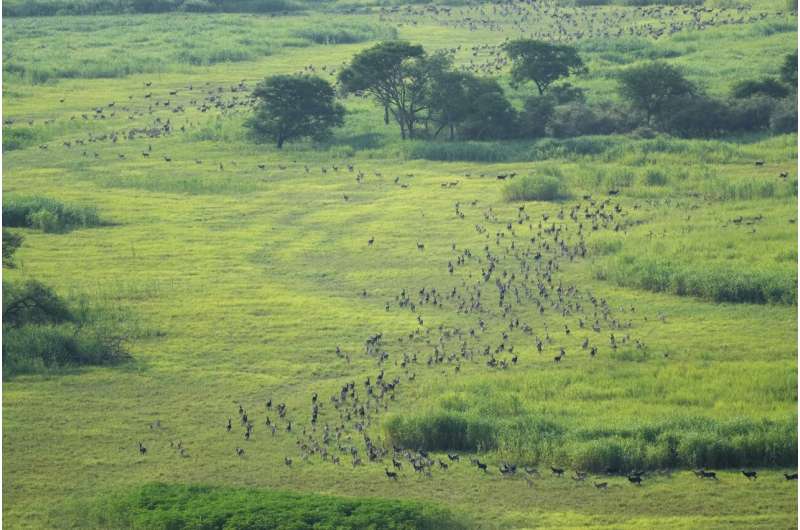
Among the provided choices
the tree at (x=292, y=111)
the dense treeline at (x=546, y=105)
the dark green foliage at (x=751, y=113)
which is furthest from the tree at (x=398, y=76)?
the dark green foliage at (x=751, y=113)

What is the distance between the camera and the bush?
5622 centimetres

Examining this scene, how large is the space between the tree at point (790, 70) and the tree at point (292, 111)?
21.3 metres

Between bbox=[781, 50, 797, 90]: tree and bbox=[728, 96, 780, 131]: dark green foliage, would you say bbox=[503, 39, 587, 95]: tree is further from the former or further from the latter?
bbox=[728, 96, 780, 131]: dark green foliage

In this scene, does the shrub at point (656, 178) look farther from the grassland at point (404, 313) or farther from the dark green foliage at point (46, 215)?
the dark green foliage at point (46, 215)

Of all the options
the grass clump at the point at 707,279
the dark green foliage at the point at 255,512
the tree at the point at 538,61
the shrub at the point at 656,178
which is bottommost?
the dark green foliage at the point at 255,512

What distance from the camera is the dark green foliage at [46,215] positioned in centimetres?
5288

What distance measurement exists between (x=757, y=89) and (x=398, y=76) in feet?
54.6

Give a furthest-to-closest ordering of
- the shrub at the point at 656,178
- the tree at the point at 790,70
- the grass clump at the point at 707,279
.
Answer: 1. the tree at the point at 790,70
2. the shrub at the point at 656,178
3. the grass clump at the point at 707,279

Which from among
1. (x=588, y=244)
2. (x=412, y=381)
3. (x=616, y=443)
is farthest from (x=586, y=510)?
(x=588, y=244)

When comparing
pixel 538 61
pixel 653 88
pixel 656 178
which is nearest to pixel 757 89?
pixel 653 88

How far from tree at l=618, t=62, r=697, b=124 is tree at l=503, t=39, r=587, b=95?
7.22 meters

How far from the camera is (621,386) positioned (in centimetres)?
3494

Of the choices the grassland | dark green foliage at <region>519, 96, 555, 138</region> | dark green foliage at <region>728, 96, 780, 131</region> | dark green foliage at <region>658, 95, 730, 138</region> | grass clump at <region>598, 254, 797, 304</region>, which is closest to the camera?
the grassland

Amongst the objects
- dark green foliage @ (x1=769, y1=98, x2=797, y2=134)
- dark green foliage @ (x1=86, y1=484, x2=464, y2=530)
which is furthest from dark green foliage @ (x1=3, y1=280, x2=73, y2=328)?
dark green foliage @ (x1=769, y1=98, x2=797, y2=134)
